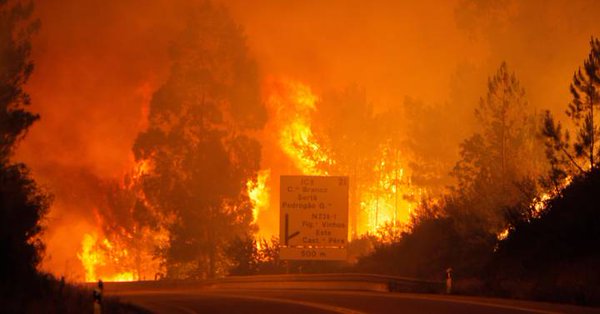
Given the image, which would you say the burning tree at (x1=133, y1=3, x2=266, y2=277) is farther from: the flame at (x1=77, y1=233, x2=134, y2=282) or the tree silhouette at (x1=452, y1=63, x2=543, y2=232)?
the flame at (x1=77, y1=233, x2=134, y2=282)

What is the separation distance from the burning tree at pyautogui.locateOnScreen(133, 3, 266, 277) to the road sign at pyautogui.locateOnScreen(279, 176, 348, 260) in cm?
1340

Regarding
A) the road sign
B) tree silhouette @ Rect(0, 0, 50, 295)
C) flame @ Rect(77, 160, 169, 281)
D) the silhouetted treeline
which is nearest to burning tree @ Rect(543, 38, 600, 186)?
the silhouetted treeline

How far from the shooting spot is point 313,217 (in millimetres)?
32125

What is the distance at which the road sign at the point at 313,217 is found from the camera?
32000 millimetres

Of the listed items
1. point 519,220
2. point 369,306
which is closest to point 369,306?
point 369,306

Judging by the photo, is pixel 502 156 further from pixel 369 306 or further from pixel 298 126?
pixel 298 126

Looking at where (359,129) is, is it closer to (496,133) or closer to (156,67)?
(156,67)

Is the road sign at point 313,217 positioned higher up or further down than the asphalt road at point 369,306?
higher up

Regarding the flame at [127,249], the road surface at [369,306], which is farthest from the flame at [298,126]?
the road surface at [369,306]

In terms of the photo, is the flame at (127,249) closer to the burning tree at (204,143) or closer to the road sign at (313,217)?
the burning tree at (204,143)

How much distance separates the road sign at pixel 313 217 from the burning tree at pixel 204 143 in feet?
44.0

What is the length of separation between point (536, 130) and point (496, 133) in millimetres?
7932

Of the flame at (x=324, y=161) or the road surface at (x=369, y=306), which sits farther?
the flame at (x=324, y=161)

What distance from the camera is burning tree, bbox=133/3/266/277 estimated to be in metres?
44.8
